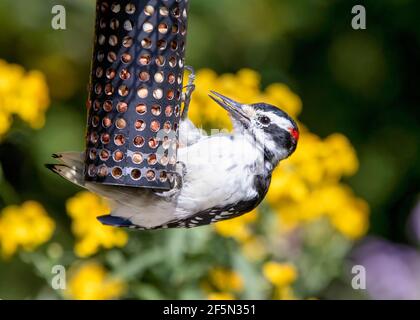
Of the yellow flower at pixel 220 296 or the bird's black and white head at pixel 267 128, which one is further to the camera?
the yellow flower at pixel 220 296

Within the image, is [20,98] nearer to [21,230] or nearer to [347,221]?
[21,230]

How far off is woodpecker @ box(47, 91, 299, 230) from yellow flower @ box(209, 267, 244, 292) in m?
0.85

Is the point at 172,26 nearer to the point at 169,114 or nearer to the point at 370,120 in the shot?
the point at 169,114

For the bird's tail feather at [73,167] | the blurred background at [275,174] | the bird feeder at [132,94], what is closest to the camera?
the bird feeder at [132,94]

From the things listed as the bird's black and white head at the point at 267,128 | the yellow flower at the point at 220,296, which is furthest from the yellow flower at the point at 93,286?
the bird's black and white head at the point at 267,128

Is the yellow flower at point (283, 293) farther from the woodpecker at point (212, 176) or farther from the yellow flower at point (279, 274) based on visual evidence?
the woodpecker at point (212, 176)

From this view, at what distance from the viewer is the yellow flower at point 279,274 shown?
4023mm

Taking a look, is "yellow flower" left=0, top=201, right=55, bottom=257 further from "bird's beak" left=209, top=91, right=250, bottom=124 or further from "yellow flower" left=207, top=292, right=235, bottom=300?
"bird's beak" left=209, top=91, right=250, bottom=124

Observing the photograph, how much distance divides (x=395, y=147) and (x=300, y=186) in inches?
90.6

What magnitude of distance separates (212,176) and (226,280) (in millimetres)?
1090

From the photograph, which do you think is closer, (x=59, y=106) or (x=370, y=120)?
(x=59, y=106)

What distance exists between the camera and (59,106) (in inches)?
231
